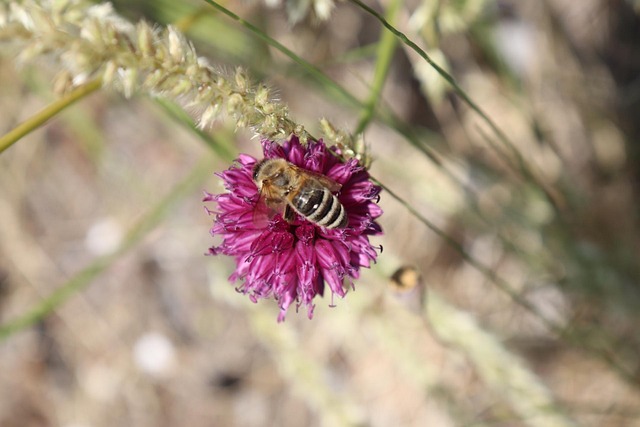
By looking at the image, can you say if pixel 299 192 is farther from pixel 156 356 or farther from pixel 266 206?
pixel 156 356

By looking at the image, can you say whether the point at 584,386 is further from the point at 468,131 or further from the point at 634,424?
the point at 468,131

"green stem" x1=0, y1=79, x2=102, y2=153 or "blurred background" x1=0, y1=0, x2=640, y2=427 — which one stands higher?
"blurred background" x1=0, y1=0, x2=640, y2=427

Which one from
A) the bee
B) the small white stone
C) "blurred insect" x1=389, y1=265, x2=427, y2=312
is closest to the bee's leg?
the bee

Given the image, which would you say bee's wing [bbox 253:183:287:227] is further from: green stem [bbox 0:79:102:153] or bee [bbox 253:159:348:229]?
green stem [bbox 0:79:102:153]

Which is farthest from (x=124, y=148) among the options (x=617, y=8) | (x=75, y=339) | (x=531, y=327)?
(x=617, y=8)

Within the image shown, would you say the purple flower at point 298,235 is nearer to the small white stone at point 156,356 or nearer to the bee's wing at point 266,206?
the bee's wing at point 266,206

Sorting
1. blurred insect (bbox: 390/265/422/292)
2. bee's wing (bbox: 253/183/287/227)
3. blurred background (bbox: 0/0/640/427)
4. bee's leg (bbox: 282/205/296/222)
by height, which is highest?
blurred background (bbox: 0/0/640/427)
